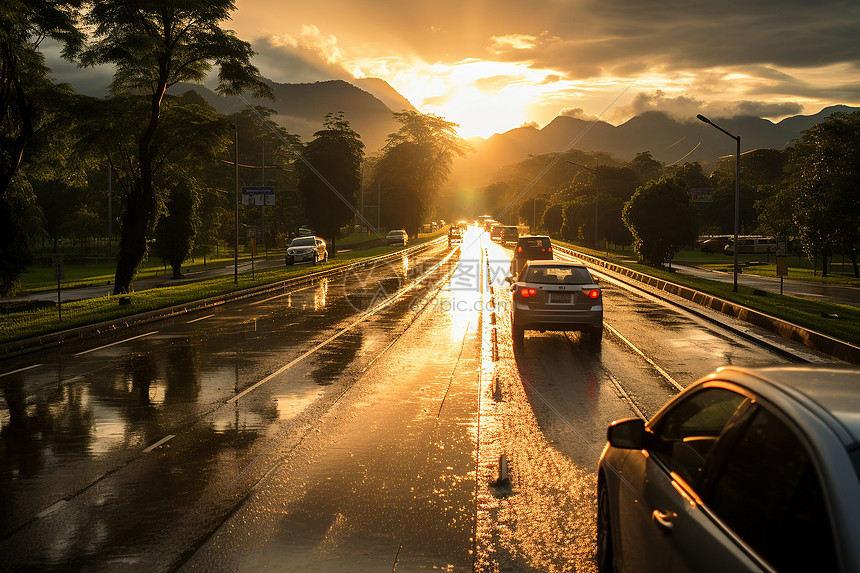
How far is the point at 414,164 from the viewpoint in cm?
11731

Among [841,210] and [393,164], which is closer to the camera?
[841,210]

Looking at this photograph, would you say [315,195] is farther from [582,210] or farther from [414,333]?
[414,333]

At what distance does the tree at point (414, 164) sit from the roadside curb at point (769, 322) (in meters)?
73.1

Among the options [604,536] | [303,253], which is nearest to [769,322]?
[604,536]

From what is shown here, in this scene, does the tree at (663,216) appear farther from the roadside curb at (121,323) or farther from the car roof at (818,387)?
the car roof at (818,387)

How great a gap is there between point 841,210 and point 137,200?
3804cm

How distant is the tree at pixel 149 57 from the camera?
101ft

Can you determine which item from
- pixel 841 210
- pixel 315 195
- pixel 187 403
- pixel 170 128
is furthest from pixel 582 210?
pixel 187 403

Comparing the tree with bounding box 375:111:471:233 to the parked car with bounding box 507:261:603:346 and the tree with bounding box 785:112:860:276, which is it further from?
the parked car with bounding box 507:261:603:346

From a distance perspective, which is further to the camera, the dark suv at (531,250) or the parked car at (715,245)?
the parked car at (715,245)

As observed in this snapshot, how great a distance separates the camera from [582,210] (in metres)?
82.6

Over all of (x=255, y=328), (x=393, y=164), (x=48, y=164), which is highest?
(x=393, y=164)

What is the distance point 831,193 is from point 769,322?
29133mm

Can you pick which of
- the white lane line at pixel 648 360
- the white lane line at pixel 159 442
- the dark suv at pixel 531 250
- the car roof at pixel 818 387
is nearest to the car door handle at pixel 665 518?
the car roof at pixel 818 387
